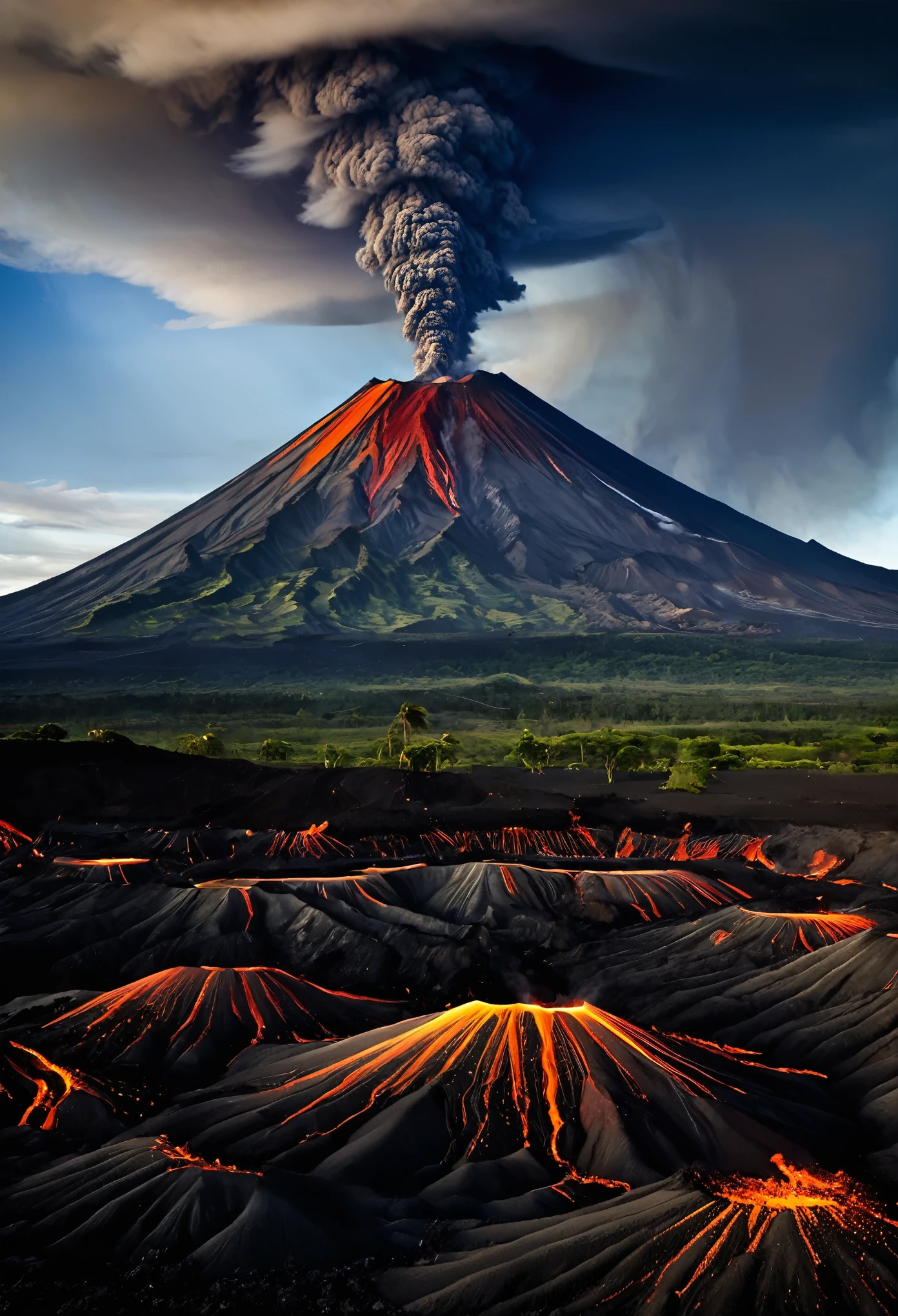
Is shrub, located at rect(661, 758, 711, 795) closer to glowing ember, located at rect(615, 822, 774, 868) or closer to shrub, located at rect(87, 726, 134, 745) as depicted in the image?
glowing ember, located at rect(615, 822, 774, 868)

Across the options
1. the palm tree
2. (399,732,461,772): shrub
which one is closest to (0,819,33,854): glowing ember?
(399,732,461,772): shrub

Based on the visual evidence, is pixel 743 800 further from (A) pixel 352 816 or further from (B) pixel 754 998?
(B) pixel 754 998

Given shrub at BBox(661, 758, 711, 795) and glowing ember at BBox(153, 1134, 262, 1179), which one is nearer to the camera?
glowing ember at BBox(153, 1134, 262, 1179)

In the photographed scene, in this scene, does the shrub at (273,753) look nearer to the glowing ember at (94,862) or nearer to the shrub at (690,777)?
the shrub at (690,777)

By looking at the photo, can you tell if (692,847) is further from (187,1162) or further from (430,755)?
(187,1162)

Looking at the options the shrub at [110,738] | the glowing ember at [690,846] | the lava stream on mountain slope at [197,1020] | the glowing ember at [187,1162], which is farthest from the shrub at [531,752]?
the glowing ember at [187,1162]
